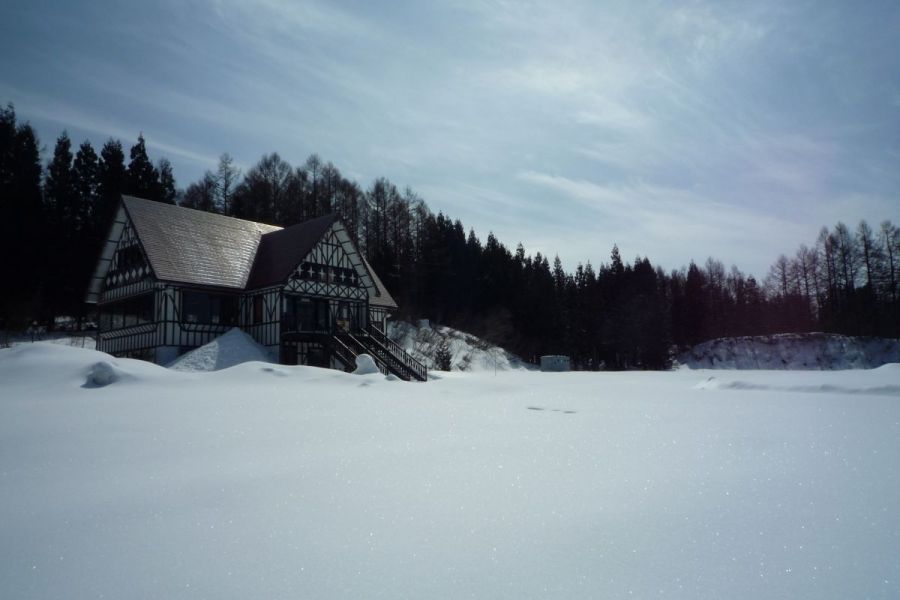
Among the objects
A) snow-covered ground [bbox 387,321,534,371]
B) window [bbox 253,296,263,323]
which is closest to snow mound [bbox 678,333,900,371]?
snow-covered ground [bbox 387,321,534,371]

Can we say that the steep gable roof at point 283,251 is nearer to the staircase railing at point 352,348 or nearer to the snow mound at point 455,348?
the staircase railing at point 352,348

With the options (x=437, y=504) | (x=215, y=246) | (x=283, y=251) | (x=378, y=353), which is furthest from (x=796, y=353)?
(x=437, y=504)

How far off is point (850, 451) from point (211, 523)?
4.97 m

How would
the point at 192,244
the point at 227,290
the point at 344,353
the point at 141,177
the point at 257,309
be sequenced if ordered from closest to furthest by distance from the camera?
the point at 344,353 < the point at 227,290 < the point at 192,244 < the point at 257,309 < the point at 141,177

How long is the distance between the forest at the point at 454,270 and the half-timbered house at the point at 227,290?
12586mm

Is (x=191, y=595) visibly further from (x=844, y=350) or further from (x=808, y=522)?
(x=844, y=350)

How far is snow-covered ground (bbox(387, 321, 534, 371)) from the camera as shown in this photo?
104 ft

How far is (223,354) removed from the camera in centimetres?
1986

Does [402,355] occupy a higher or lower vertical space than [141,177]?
lower

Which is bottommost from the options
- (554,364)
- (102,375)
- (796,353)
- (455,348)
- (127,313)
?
(554,364)

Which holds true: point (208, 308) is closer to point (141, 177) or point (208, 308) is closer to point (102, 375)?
point (102, 375)

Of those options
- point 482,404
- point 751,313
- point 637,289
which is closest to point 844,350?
point 751,313

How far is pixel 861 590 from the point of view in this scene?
2383mm

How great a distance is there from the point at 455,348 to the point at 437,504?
105ft
